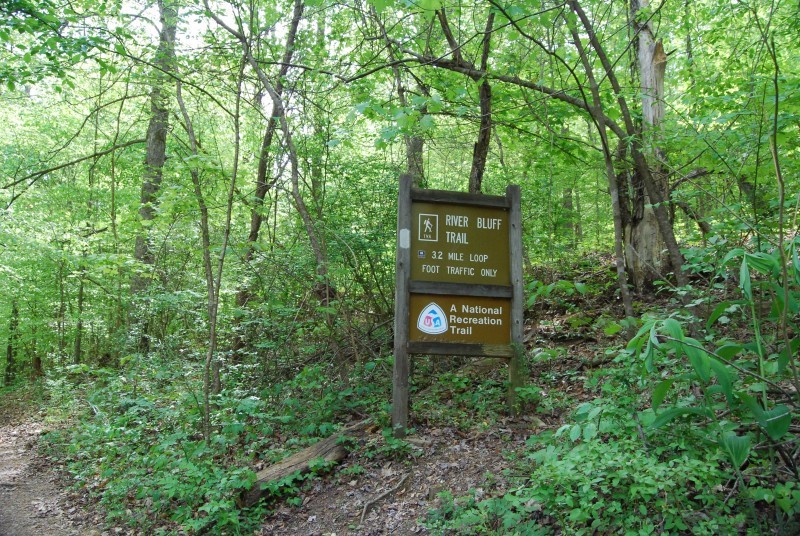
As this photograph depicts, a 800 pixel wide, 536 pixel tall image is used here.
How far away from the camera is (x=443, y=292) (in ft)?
19.3

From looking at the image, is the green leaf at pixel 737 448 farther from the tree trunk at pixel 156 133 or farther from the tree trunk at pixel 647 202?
the tree trunk at pixel 156 133

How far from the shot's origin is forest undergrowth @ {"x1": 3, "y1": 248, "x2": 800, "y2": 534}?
3088 millimetres

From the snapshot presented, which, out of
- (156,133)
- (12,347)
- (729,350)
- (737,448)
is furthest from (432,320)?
(12,347)

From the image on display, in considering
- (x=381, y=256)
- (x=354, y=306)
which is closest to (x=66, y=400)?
(x=354, y=306)

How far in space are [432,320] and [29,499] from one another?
16.9ft

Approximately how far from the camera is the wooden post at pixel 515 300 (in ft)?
19.5

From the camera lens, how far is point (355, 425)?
6.23 m

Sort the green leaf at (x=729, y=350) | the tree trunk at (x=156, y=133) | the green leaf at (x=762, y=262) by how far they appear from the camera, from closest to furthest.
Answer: the green leaf at (x=762, y=262)
the green leaf at (x=729, y=350)
the tree trunk at (x=156, y=133)

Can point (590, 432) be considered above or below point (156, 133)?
below

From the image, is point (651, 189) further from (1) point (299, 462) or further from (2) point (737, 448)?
(1) point (299, 462)

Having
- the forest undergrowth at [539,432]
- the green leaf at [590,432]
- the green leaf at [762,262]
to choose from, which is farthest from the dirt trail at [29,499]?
the green leaf at [762,262]

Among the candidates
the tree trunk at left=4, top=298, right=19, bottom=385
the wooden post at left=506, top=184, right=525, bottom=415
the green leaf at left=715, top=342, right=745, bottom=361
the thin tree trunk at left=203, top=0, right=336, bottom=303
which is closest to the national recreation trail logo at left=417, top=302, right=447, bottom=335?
the wooden post at left=506, top=184, right=525, bottom=415

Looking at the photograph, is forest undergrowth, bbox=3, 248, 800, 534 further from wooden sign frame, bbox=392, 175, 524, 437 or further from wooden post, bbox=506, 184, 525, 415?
wooden sign frame, bbox=392, 175, 524, 437

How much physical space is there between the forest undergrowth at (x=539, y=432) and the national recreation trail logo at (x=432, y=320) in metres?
1.04
